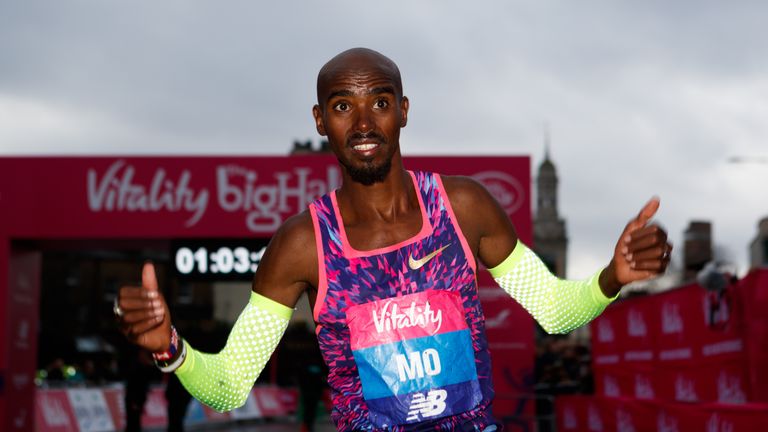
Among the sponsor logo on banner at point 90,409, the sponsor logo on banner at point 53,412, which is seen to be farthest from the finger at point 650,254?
the sponsor logo on banner at point 90,409

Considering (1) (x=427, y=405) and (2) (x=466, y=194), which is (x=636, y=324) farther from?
(1) (x=427, y=405)

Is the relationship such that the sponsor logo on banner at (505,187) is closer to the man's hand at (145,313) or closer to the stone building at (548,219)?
the man's hand at (145,313)

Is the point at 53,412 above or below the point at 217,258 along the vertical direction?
below

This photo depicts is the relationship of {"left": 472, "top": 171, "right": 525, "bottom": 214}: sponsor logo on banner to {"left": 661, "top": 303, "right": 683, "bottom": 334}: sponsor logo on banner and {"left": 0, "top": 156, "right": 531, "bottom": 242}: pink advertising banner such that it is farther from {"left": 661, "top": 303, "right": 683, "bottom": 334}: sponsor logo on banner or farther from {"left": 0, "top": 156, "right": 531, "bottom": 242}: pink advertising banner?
{"left": 661, "top": 303, "right": 683, "bottom": 334}: sponsor logo on banner

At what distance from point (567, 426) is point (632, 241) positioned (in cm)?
1095

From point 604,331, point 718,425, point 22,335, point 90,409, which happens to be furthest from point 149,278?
point 90,409

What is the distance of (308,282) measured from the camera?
3180mm

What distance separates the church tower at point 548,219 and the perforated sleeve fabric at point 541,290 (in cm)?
14406

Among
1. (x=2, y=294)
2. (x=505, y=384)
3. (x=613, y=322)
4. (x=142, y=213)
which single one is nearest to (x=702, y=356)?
(x=613, y=322)

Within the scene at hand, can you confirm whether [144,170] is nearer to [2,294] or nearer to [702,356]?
[2,294]

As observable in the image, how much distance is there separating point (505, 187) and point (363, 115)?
37.0ft

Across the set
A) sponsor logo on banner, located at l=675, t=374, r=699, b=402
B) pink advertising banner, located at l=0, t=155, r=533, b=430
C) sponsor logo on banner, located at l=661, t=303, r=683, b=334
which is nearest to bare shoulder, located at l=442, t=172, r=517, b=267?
sponsor logo on banner, located at l=675, t=374, r=699, b=402

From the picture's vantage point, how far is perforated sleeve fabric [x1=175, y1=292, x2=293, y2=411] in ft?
10.3

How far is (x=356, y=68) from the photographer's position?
3.09m
